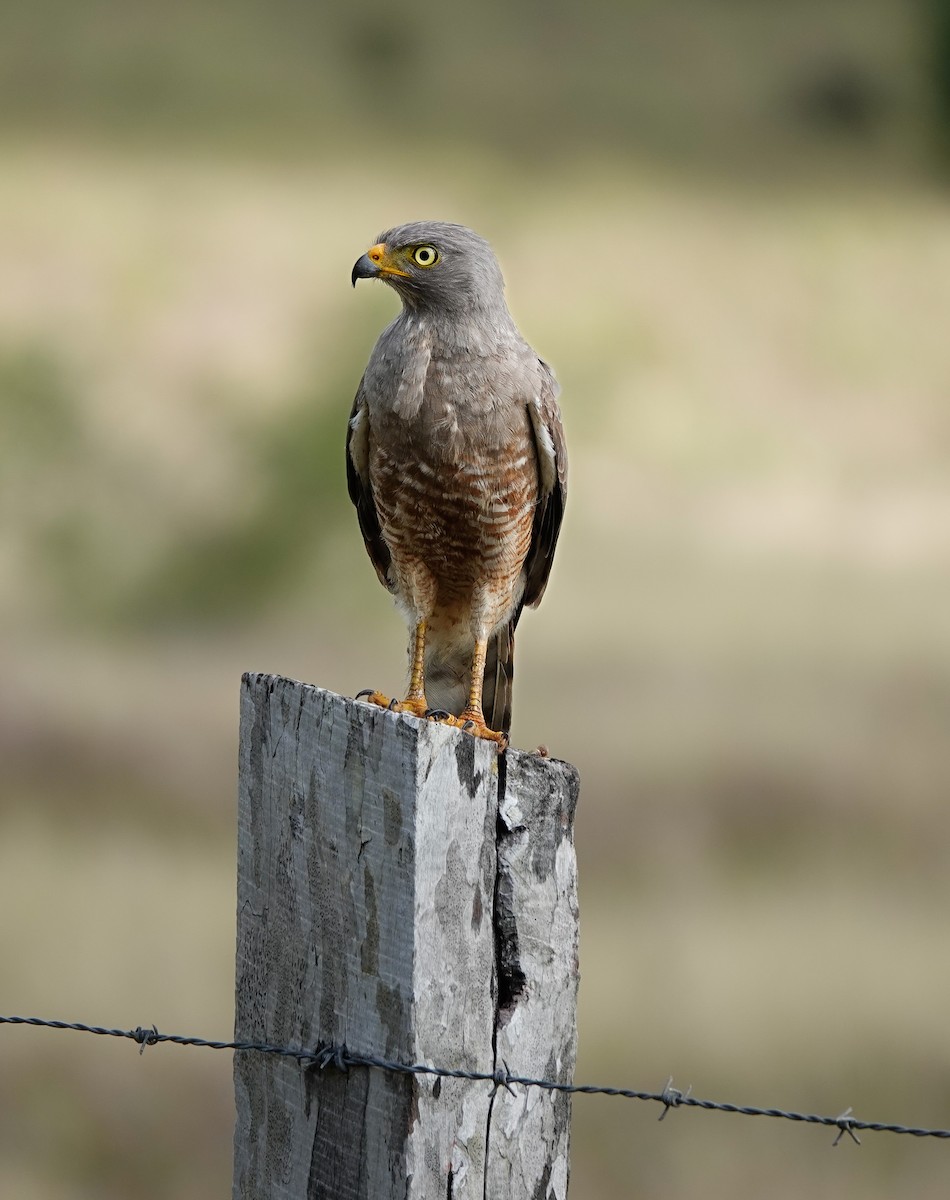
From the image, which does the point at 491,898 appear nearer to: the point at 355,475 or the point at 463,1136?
the point at 463,1136

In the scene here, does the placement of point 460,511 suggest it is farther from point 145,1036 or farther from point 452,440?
point 145,1036

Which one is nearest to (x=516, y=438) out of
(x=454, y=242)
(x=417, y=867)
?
(x=454, y=242)

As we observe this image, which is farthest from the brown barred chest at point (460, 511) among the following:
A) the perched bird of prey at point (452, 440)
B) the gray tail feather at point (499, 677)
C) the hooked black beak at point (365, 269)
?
the hooked black beak at point (365, 269)

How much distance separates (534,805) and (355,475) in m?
1.66

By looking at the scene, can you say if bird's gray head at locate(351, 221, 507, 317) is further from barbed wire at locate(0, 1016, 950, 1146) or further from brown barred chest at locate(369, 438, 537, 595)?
barbed wire at locate(0, 1016, 950, 1146)

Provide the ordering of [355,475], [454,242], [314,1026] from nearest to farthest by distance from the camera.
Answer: [314,1026] → [454,242] → [355,475]

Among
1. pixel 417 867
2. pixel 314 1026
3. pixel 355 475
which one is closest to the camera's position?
pixel 417 867

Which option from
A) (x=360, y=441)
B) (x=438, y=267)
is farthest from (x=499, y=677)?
(x=438, y=267)

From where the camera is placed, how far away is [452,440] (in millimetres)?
2875

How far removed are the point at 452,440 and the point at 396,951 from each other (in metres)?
1.54

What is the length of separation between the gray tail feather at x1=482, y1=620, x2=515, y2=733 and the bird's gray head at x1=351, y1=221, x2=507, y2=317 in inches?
36.1

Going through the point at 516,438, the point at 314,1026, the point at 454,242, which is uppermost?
the point at 454,242

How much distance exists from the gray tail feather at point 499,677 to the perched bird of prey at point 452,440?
142mm

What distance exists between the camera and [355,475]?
3.25 m
